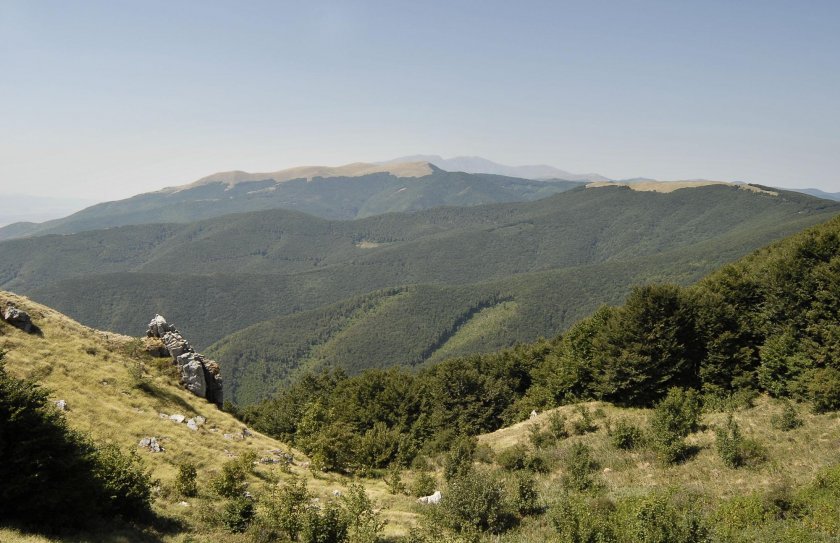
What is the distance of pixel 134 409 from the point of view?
3406 centimetres

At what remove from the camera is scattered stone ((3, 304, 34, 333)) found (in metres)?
36.2

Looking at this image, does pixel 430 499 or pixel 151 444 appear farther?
pixel 151 444

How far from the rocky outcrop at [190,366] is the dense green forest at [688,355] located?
406 inches

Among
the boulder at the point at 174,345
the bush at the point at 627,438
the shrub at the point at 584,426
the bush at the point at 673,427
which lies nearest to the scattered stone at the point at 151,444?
the boulder at the point at 174,345

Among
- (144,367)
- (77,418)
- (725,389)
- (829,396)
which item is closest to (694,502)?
(829,396)

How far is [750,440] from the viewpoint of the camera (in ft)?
89.6

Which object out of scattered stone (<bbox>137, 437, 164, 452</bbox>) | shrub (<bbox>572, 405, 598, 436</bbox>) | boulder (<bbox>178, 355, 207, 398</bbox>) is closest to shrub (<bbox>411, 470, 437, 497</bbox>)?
shrub (<bbox>572, 405, 598, 436</bbox>)

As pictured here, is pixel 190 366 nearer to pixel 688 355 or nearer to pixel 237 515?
pixel 237 515

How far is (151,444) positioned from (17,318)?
17.8m

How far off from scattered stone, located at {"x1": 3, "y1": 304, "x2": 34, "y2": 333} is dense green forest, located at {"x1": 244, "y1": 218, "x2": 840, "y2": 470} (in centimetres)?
2443

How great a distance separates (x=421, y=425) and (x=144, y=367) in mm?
31748

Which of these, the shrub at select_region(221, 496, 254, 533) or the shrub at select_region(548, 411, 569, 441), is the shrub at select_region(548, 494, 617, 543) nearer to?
the shrub at select_region(221, 496, 254, 533)

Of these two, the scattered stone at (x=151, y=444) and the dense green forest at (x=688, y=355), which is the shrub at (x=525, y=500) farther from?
the scattered stone at (x=151, y=444)

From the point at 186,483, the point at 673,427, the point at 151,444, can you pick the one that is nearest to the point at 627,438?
the point at 673,427
